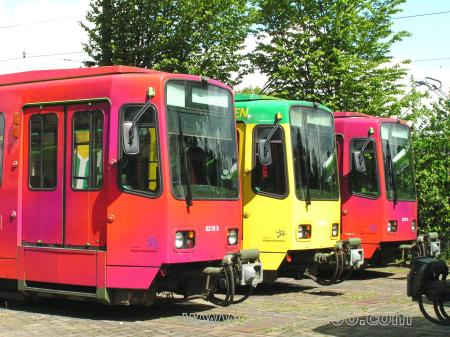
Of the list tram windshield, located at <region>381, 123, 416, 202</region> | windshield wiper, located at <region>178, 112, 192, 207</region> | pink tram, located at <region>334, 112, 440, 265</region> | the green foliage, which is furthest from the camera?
the green foliage

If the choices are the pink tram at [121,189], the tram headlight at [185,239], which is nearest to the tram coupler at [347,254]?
the pink tram at [121,189]

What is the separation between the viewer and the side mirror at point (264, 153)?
10.8 meters

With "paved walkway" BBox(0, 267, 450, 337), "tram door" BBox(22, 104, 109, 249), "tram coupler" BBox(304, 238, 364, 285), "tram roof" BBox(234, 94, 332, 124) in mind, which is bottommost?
"paved walkway" BBox(0, 267, 450, 337)

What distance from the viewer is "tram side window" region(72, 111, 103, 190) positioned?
9.24 meters

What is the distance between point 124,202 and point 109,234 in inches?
18.0

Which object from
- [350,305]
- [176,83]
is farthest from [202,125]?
[350,305]

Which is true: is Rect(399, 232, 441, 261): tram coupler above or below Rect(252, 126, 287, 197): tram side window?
below

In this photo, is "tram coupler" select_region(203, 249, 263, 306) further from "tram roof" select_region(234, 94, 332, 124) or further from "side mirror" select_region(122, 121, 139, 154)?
"tram roof" select_region(234, 94, 332, 124)

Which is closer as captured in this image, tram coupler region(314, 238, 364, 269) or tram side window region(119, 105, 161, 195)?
tram side window region(119, 105, 161, 195)

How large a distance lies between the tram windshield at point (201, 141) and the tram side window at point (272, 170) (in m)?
1.88

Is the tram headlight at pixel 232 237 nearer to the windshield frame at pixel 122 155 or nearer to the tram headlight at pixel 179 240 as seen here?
the tram headlight at pixel 179 240

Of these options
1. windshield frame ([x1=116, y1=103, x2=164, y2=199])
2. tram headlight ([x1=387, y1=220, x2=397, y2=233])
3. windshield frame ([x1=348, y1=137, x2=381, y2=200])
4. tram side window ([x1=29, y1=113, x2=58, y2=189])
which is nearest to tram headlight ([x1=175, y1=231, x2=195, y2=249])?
windshield frame ([x1=116, y1=103, x2=164, y2=199])

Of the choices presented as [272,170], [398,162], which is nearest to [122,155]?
[272,170]

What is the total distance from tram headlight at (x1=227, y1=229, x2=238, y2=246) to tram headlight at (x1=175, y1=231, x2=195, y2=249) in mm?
730
